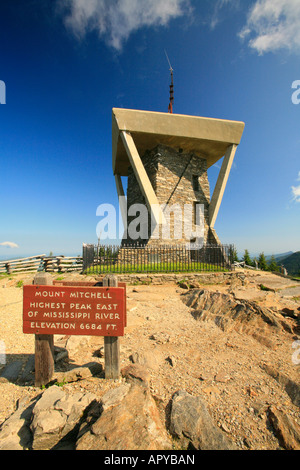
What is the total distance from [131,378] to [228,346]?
2.09 m

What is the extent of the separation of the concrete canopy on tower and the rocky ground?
41.3ft

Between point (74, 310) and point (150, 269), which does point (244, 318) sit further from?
point (150, 269)

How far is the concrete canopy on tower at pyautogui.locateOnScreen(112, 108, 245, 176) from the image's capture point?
1403cm

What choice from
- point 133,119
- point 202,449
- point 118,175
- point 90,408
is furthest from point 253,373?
point 118,175

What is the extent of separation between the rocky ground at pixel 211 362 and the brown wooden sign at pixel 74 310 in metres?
0.68

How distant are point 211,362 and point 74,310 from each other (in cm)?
237

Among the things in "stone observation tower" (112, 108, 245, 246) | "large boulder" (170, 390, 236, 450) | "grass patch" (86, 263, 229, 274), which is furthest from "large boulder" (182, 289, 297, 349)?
"stone observation tower" (112, 108, 245, 246)

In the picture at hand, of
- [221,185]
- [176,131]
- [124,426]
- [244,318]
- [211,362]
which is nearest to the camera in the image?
[124,426]

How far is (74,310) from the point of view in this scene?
2.88 metres

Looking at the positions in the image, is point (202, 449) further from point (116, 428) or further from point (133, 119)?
point (133, 119)

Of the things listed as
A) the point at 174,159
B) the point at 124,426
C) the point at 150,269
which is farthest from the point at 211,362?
the point at 174,159

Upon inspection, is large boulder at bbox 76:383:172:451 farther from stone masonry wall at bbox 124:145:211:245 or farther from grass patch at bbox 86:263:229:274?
stone masonry wall at bbox 124:145:211:245

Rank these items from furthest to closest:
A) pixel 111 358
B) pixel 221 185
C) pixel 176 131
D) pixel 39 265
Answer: pixel 39 265, pixel 221 185, pixel 176 131, pixel 111 358

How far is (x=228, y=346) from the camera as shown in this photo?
3869 millimetres
